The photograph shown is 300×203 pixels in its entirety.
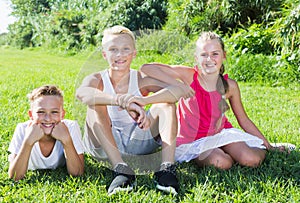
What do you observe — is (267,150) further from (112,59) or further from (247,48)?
(247,48)

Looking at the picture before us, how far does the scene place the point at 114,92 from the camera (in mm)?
2633

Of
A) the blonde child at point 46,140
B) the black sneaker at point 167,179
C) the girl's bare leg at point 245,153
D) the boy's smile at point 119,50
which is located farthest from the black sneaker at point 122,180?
the girl's bare leg at point 245,153

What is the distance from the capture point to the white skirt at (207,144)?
2846 millimetres

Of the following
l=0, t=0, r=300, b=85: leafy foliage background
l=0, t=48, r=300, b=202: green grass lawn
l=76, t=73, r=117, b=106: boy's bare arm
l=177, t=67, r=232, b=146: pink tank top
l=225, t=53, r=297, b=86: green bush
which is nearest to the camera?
l=0, t=48, r=300, b=202: green grass lawn

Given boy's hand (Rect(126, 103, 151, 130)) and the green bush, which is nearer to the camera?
boy's hand (Rect(126, 103, 151, 130))

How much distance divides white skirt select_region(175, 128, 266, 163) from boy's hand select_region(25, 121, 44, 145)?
3.01 ft

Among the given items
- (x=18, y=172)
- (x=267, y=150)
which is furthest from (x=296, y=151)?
(x=18, y=172)

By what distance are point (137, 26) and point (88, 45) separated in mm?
2043

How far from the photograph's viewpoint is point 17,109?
4.42 metres

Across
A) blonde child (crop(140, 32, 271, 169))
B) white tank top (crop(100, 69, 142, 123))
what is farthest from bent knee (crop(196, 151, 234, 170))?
white tank top (crop(100, 69, 142, 123))

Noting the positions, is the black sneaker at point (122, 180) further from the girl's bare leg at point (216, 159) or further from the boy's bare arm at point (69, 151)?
the girl's bare leg at point (216, 159)

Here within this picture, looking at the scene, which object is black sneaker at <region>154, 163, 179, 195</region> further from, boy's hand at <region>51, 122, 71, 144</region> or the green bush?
the green bush

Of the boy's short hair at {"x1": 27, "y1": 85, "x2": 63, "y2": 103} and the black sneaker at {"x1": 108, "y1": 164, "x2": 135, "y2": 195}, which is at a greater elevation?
the boy's short hair at {"x1": 27, "y1": 85, "x2": 63, "y2": 103}

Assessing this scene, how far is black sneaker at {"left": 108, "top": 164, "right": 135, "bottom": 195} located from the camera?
2391 millimetres
